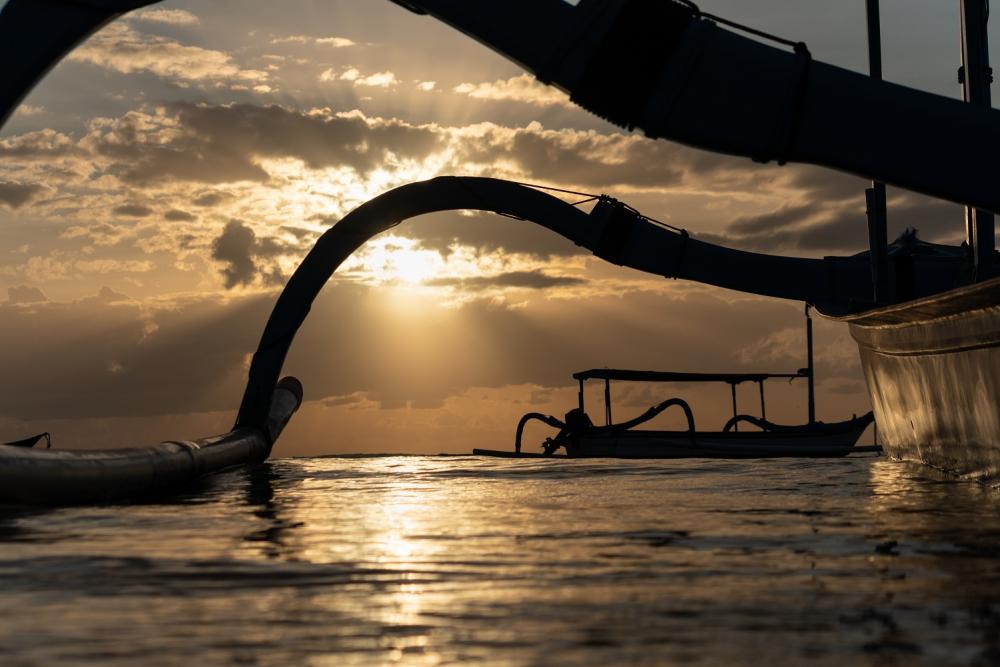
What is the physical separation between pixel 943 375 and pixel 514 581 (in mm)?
8052

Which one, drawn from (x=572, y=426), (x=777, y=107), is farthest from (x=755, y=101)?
(x=572, y=426)

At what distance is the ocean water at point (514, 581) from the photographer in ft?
12.5

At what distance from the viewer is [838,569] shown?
18.5 ft

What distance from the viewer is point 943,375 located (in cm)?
1196

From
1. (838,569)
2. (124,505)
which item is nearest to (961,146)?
(838,569)

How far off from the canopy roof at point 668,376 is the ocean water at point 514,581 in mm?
30399

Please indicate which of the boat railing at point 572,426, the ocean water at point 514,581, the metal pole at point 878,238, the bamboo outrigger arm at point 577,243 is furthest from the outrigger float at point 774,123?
the boat railing at point 572,426

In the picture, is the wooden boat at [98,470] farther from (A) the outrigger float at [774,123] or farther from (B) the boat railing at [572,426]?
(B) the boat railing at [572,426]

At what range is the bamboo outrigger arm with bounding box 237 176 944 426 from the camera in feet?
83.6

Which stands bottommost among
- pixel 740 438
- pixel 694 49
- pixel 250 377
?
pixel 740 438

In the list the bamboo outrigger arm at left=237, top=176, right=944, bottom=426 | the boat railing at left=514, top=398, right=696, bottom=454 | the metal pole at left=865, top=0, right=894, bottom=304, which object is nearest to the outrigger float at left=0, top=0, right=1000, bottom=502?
the metal pole at left=865, top=0, right=894, bottom=304

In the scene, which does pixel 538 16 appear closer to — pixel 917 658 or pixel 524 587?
pixel 524 587

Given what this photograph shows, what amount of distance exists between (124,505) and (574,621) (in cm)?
779

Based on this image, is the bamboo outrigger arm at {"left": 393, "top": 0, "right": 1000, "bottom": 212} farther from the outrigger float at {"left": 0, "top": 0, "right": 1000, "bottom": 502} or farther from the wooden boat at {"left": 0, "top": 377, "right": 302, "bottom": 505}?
the wooden boat at {"left": 0, "top": 377, "right": 302, "bottom": 505}
